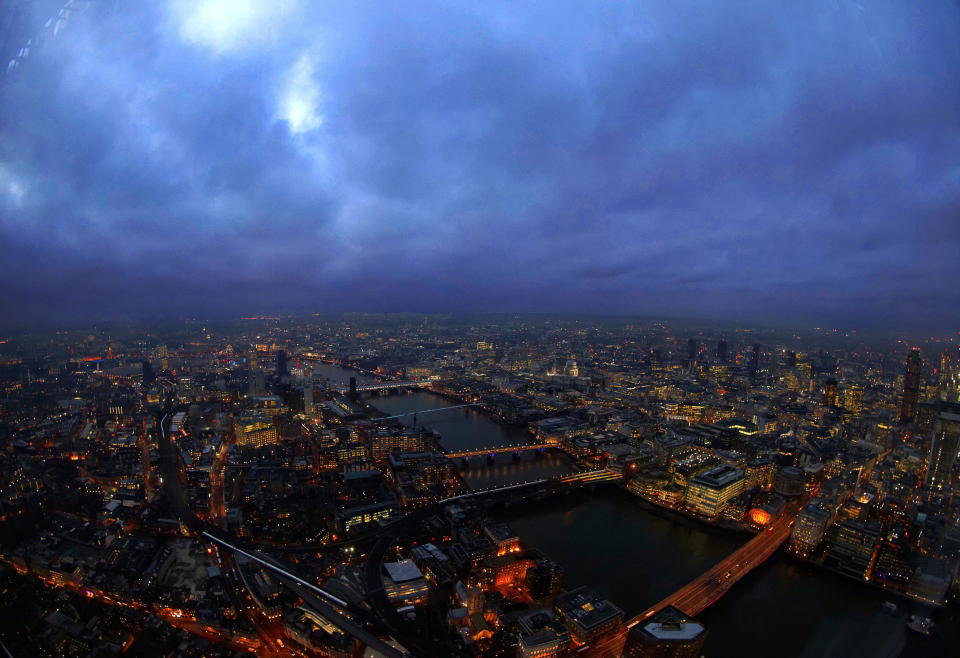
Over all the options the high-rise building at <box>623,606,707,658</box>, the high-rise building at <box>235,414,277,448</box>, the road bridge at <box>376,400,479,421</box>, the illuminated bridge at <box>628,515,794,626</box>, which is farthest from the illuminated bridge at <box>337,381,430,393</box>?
the high-rise building at <box>623,606,707,658</box>

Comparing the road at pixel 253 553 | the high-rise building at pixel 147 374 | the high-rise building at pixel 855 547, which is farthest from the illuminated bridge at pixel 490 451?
the high-rise building at pixel 147 374

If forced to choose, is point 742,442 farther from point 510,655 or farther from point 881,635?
point 510,655

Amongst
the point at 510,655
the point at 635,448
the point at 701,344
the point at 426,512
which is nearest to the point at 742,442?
the point at 635,448

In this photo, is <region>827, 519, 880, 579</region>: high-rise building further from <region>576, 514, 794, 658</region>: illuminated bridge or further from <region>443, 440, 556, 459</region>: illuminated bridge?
<region>443, 440, 556, 459</region>: illuminated bridge

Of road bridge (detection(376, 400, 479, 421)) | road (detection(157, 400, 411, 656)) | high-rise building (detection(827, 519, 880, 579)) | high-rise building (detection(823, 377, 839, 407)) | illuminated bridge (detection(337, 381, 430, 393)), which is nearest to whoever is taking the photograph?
road (detection(157, 400, 411, 656))

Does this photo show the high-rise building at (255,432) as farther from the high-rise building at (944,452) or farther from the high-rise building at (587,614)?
the high-rise building at (944,452)

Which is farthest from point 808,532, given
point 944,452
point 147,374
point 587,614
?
point 147,374

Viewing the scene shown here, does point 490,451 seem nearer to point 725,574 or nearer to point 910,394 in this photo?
point 725,574
